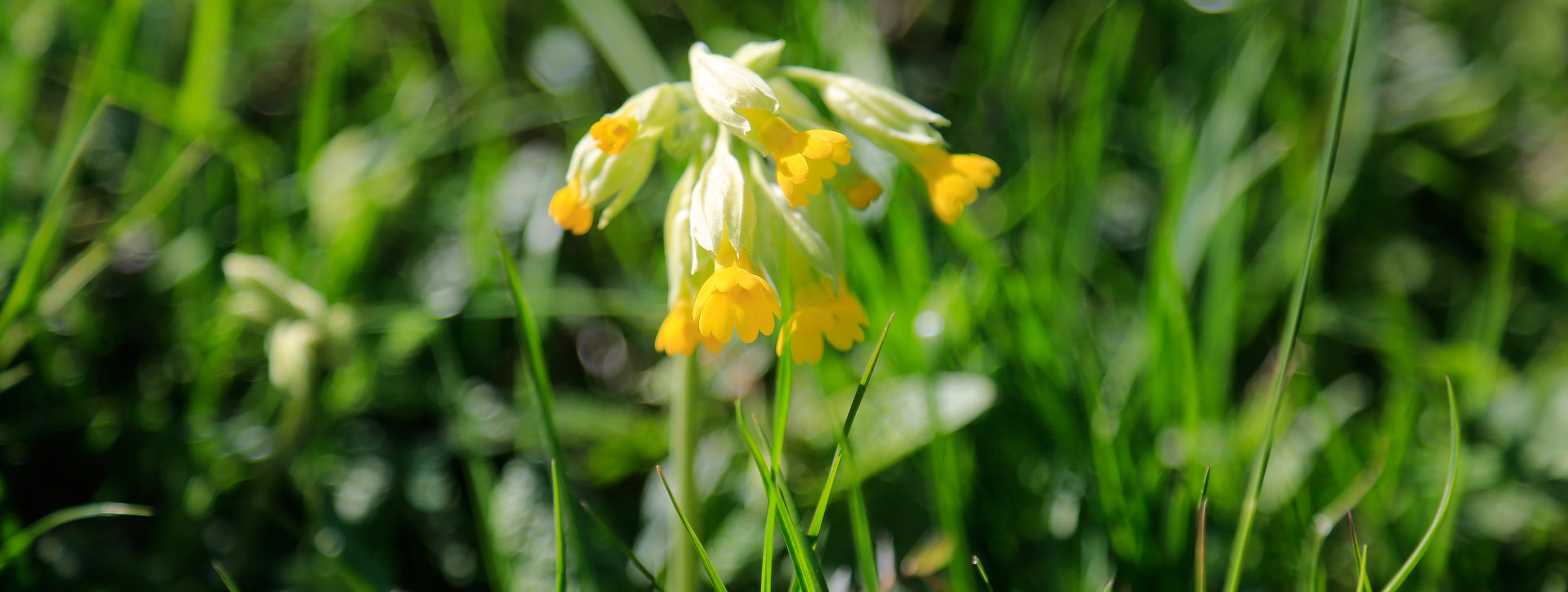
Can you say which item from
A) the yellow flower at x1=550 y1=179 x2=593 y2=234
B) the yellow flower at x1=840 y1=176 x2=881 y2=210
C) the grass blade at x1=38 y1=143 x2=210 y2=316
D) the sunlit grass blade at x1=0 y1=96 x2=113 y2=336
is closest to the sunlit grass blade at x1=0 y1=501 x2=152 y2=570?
the sunlit grass blade at x1=0 y1=96 x2=113 y2=336

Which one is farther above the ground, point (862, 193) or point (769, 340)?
point (862, 193)

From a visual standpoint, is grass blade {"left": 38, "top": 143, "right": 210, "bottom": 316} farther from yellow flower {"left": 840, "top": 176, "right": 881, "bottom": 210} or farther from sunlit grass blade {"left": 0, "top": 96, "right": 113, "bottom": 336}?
yellow flower {"left": 840, "top": 176, "right": 881, "bottom": 210}

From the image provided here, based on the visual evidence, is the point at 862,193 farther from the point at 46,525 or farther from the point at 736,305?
the point at 46,525

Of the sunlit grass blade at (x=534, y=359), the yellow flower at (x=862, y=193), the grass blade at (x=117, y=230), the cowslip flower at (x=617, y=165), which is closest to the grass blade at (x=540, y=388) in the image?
the sunlit grass blade at (x=534, y=359)

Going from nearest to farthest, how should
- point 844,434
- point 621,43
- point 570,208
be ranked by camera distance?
point 844,434
point 570,208
point 621,43

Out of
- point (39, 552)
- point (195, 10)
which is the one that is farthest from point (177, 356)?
point (195, 10)

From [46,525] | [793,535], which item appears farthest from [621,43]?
[46,525]

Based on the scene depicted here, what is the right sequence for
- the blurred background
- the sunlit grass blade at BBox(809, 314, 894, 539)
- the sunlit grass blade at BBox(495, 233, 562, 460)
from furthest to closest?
1. the blurred background
2. the sunlit grass blade at BBox(495, 233, 562, 460)
3. the sunlit grass blade at BBox(809, 314, 894, 539)
